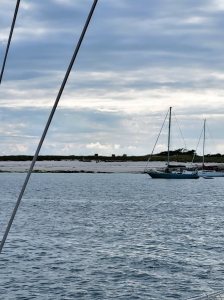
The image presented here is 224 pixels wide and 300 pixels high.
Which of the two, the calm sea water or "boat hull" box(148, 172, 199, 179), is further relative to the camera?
"boat hull" box(148, 172, 199, 179)

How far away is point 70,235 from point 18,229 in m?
6.92

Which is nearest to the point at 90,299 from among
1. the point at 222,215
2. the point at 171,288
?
the point at 171,288

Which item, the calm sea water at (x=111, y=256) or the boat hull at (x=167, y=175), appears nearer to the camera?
the calm sea water at (x=111, y=256)

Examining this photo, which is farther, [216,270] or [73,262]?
[73,262]

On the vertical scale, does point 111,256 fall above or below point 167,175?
below

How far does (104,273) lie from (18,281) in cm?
556

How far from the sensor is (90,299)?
1031 inches

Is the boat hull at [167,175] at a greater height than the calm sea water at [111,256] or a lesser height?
greater

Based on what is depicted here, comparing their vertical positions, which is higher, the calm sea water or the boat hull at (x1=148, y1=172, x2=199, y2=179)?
the boat hull at (x1=148, y1=172, x2=199, y2=179)

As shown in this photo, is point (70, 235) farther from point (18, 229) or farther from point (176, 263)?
point (176, 263)

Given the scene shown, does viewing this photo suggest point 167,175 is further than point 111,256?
Yes

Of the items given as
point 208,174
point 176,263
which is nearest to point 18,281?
point 176,263

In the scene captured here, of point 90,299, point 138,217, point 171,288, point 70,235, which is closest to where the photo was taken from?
point 90,299

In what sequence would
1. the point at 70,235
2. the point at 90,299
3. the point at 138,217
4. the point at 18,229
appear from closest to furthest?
the point at 90,299
the point at 70,235
the point at 18,229
the point at 138,217
